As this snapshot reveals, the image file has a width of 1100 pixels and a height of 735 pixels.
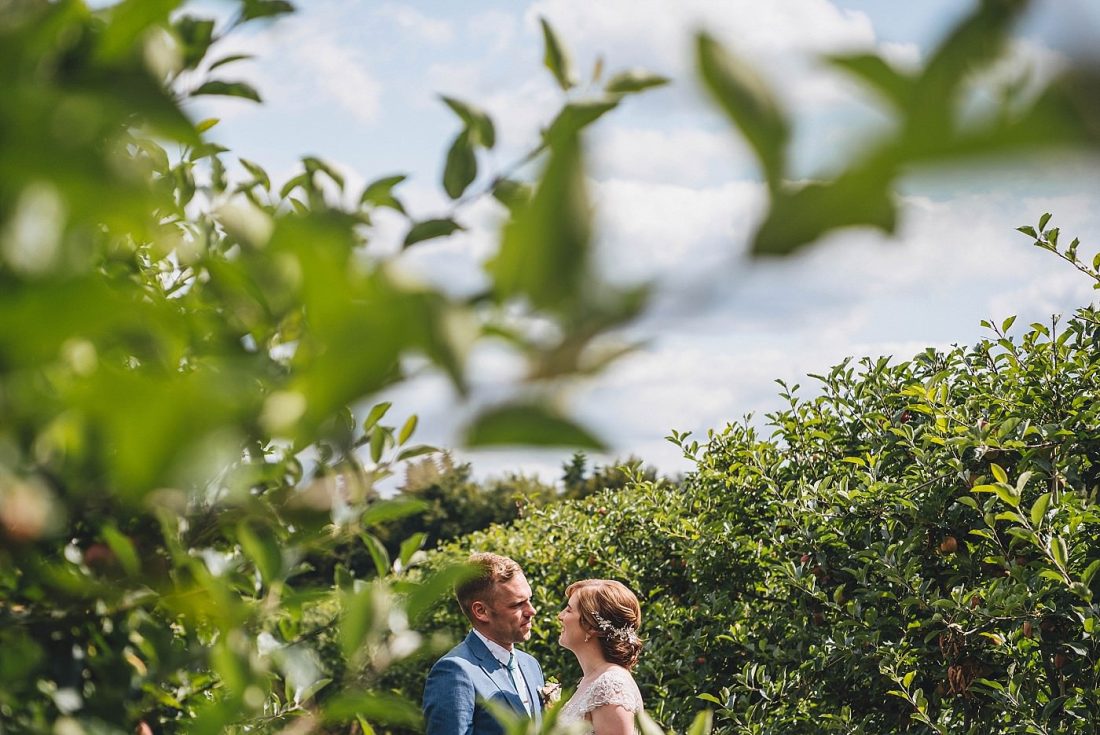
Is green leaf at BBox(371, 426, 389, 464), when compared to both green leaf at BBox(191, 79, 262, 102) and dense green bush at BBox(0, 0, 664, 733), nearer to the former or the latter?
dense green bush at BBox(0, 0, 664, 733)

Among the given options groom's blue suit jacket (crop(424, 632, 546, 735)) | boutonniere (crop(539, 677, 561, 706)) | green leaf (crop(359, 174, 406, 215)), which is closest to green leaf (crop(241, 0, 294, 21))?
green leaf (crop(359, 174, 406, 215))

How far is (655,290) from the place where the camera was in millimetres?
492

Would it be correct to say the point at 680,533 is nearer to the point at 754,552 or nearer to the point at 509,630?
the point at 754,552

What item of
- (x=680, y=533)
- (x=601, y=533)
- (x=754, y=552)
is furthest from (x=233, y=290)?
(x=601, y=533)

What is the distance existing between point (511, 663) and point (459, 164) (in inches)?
190

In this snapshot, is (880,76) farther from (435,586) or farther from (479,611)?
(479,611)

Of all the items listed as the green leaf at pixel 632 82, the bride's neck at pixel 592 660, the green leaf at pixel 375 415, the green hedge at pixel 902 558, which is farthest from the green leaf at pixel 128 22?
the bride's neck at pixel 592 660

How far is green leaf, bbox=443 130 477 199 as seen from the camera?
1004 mm

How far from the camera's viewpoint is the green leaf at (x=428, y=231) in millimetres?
957

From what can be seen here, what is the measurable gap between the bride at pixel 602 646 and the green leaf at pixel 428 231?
4.63 m

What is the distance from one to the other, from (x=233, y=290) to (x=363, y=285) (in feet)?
1.93

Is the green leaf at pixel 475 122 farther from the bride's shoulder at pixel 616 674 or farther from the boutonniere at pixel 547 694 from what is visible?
the boutonniere at pixel 547 694

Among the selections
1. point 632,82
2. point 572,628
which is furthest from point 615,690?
point 632,82

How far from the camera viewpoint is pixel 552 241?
493mm
